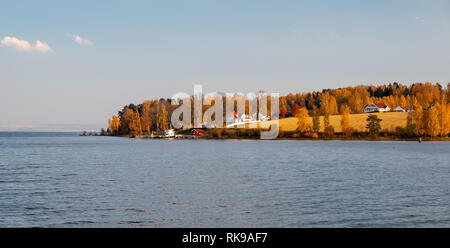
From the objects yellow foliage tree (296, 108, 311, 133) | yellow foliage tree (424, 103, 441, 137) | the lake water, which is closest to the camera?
the lake water

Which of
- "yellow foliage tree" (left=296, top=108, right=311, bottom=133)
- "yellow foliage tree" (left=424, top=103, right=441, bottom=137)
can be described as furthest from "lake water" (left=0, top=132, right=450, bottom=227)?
"yellow foliage tree" (left=296, top=108, right=311, bottom=133)

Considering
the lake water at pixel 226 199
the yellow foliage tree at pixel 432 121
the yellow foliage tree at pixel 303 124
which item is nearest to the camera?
the lake water at pixel 226 199

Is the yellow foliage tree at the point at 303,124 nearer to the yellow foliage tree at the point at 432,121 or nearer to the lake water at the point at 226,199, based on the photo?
the yellow foliage tree at the point at 432,121

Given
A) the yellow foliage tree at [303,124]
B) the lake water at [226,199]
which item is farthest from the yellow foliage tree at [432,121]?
the lake water at [226,199]

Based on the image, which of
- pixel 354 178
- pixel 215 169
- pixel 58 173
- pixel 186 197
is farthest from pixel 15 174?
pixel 354 178

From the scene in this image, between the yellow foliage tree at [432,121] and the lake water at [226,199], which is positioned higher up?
the yellow foliage tree at [432,121]

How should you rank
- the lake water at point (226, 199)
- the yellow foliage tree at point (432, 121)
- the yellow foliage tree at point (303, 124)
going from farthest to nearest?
1. the yellow foliage tree at point (303, 124)
2. the yellow foliage tree at point (432, 121)
3. the lake water at point (226, 199)

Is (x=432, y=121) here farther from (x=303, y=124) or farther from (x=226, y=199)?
(x=226, y=199)

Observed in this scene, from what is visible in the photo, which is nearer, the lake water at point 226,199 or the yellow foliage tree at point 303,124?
the lake water at point 226,199

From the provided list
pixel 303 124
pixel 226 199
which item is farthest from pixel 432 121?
pixel 226 199

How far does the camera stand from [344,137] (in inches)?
6767

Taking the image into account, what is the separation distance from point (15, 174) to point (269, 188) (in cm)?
2984

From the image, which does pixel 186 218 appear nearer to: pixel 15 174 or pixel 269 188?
pixel 269 188

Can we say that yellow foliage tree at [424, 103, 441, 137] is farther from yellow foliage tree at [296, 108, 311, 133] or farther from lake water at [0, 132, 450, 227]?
lake water at [0, 132, 450, 227]
